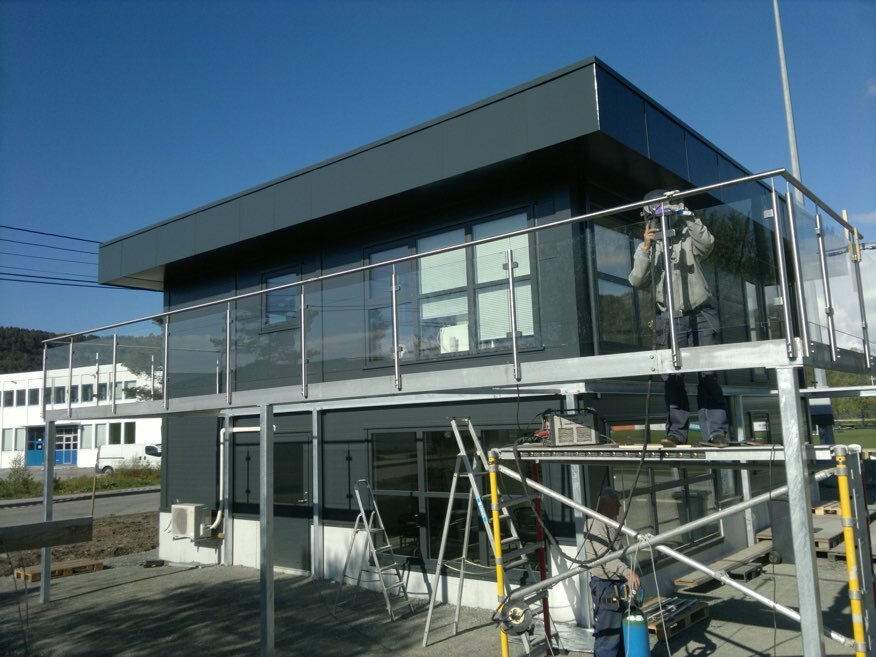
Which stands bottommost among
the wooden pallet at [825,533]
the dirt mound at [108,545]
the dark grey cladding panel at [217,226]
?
the dirt mound at [108,545]

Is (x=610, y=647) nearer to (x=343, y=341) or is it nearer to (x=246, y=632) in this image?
(x=343, y=341)

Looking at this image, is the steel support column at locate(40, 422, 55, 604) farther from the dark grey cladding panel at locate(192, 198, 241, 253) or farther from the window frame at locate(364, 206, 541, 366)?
the window frame at locate(364, 206, 541, 366)

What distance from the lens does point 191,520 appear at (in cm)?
1248

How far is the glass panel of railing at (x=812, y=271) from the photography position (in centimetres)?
504

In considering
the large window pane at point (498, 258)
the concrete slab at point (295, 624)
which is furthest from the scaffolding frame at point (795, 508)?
the concrete slab at point (295, 624)

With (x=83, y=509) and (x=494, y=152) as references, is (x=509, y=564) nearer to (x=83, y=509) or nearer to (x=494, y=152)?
(x=494, y=152)

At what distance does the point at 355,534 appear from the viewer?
394 inches

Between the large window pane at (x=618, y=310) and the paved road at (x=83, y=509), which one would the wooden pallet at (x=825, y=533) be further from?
the paved road at (x=83, y=509)

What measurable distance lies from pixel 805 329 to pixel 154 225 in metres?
12.4

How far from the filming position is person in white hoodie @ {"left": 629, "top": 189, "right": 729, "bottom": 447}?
5078mm

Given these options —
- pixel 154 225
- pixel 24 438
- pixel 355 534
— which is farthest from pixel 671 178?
pixel 24 438

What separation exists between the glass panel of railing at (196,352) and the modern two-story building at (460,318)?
3cm

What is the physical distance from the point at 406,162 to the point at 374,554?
5611 millimetres

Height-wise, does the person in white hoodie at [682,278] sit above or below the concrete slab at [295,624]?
above
